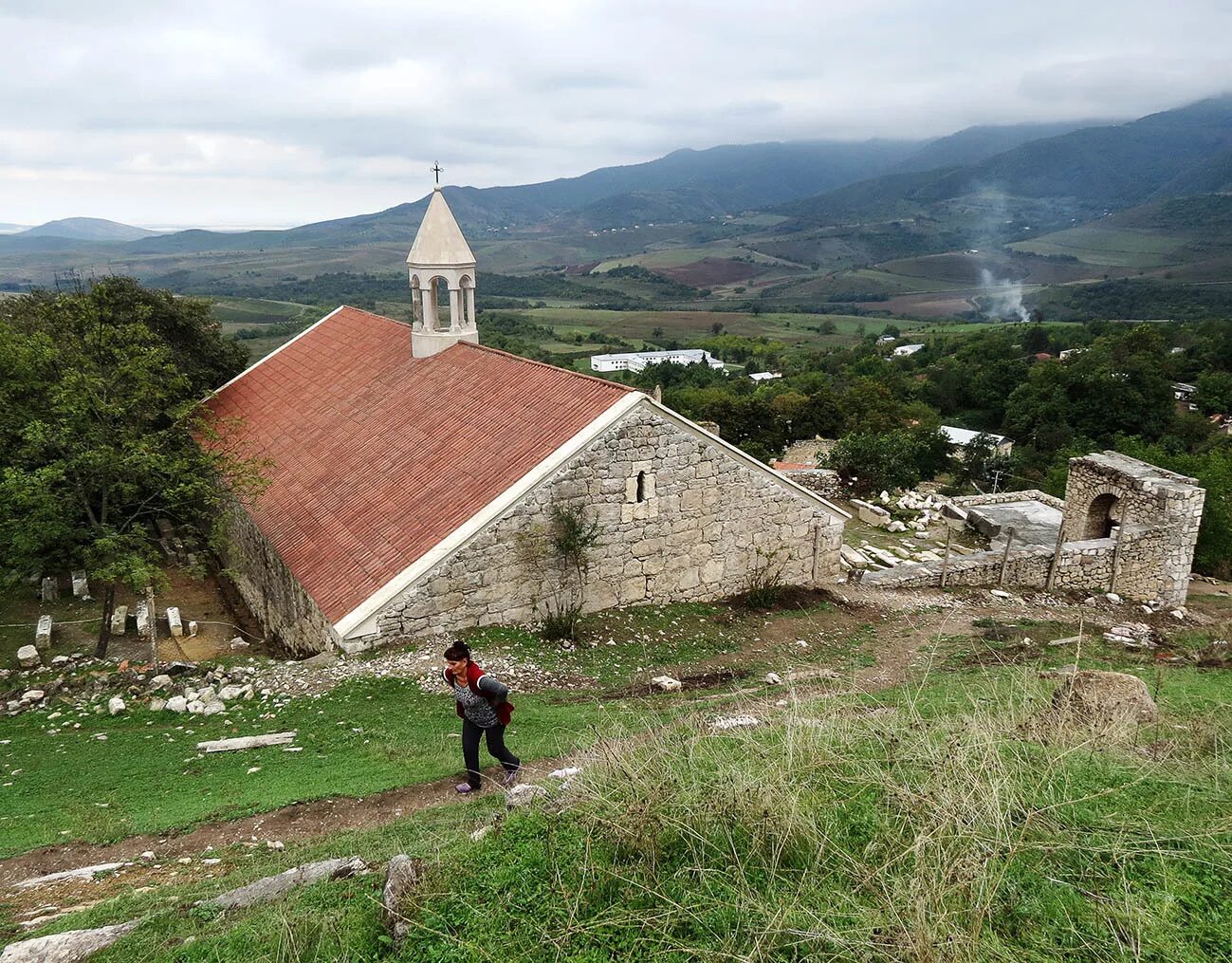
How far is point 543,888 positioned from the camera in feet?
14.9

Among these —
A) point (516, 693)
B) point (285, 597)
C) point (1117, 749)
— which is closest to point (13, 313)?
point (285, 597)

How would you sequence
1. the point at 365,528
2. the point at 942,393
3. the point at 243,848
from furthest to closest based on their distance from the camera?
the point at 942,393
the point at 365,528
the point at 243,848

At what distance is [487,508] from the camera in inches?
460

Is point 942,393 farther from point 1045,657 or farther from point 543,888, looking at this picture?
point 543,888

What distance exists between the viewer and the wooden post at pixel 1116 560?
640 inches

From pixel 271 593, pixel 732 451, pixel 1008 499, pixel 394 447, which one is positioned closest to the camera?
pixel 732 451

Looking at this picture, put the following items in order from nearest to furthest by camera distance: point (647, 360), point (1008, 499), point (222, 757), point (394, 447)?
point (222, 757)
point (394, 447)
point (1008, 499)
point (647, 360)

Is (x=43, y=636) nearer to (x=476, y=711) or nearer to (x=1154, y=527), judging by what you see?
(x=476, y=711)

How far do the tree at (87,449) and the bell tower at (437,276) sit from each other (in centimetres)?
596

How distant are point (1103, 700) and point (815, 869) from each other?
14.6 ft

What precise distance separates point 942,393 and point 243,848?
225 ft

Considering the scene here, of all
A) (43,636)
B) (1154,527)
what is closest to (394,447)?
(43,636)

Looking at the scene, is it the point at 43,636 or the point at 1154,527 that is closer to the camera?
the point at 43,636

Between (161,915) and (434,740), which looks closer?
(161,915)
